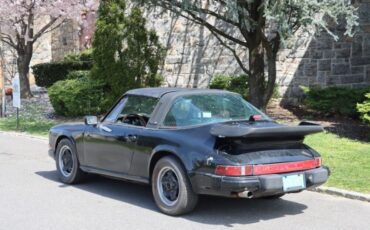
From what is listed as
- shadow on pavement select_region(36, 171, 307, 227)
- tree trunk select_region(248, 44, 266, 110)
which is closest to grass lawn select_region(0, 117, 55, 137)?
tree trunk select_region(248, 44, 266, 110)

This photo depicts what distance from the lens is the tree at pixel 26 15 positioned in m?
21.5

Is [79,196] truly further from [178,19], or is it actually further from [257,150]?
[178,19]

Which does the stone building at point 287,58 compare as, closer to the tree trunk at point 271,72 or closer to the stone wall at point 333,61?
the stone wall at point 333,61

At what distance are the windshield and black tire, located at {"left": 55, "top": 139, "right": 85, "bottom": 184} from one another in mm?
1995

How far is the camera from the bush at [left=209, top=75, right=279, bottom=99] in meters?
16.4

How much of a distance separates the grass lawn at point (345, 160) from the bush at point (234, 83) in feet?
14.8

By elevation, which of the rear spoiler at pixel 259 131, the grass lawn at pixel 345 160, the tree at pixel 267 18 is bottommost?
the grass lawn at pixel 345 160

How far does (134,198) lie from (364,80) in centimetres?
1094

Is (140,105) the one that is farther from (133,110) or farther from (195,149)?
(195,149)

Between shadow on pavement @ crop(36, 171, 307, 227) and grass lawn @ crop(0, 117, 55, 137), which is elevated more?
grass lawn @ crop(0, 117, 55, 137)

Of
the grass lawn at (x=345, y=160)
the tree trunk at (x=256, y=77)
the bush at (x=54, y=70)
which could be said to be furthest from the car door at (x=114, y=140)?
the bush at (x=54, y=70)

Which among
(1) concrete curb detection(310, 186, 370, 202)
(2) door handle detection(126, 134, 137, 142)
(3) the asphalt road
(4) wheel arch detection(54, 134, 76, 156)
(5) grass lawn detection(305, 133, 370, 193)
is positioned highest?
(2) door handle detection(126, 134, 137, 142)

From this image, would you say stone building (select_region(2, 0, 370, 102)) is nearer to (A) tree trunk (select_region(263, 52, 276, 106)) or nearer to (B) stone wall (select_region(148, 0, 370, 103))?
(B) stone wall (select_region(148, 0, 370, 103))

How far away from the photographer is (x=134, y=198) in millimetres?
7375
